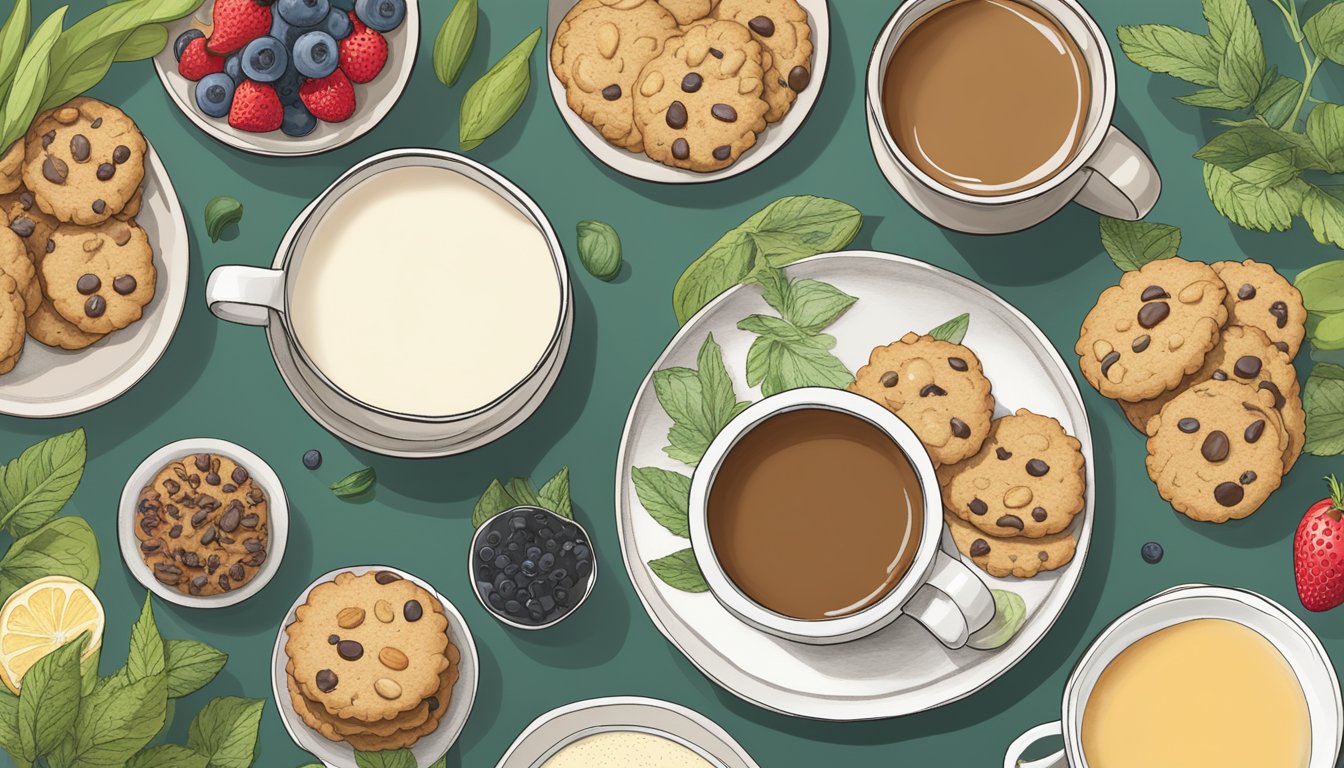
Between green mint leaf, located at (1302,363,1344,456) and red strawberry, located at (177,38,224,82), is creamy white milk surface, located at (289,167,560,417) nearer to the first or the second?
red strawberry, located at (177,38,224,82)

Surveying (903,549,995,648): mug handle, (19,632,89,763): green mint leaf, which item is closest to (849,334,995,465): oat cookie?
(903,549,995,648): mug handle

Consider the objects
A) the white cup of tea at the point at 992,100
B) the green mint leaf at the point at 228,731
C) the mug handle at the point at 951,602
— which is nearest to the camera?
the mug handle at the point at 951,602

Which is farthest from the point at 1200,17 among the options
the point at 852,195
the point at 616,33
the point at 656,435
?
the point at 656,435

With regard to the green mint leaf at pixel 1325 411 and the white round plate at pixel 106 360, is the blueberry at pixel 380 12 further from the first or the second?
the green mint leaf at pixel 1325 411

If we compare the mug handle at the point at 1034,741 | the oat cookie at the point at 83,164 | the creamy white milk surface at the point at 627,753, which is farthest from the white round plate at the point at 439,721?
the mug handle at the point at 1034,741

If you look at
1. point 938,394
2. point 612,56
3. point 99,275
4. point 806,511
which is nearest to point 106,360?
point 99,275

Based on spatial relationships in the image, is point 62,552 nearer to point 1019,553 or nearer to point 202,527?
point 202,527
